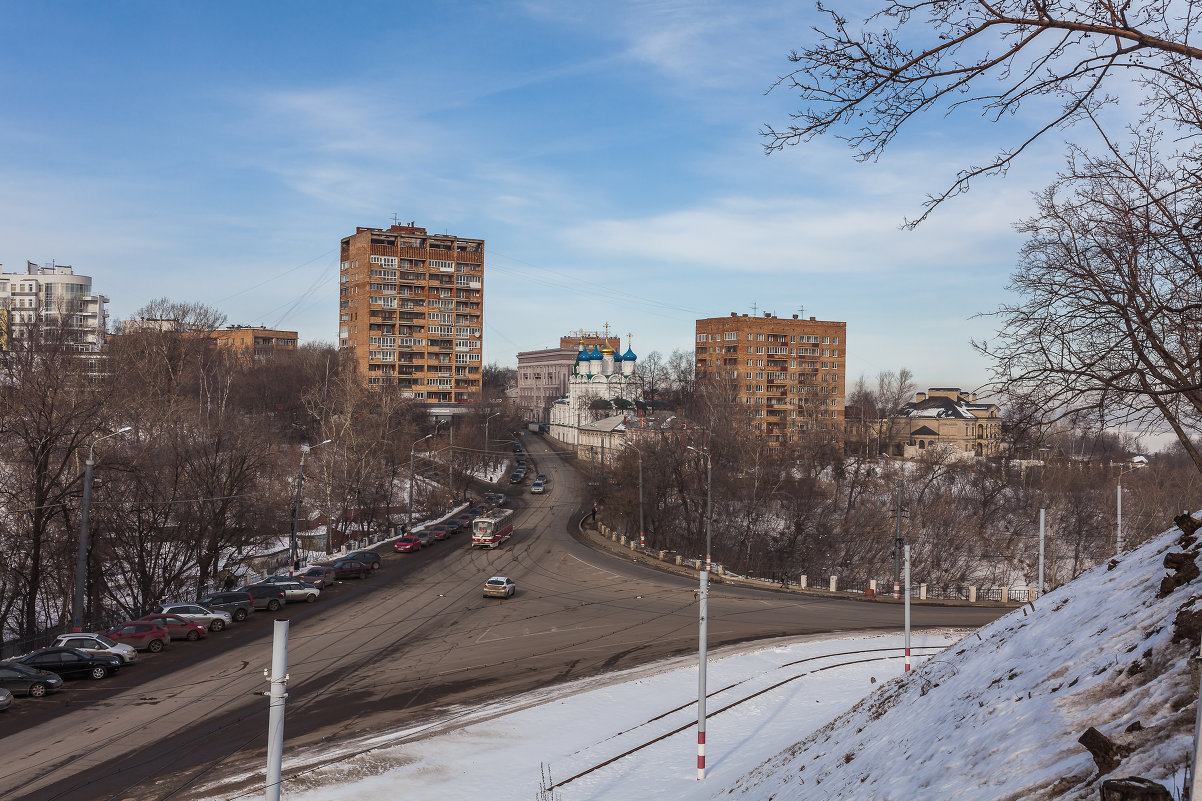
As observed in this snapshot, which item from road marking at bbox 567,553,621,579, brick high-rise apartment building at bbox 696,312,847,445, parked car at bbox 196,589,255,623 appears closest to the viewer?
parked car at bbox 196,589,255,623

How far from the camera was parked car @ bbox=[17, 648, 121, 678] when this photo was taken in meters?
22.4

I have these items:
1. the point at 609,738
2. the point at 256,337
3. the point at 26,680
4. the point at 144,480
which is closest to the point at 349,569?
the point at 144,480

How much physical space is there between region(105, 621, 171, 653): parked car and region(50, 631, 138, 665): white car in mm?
1221

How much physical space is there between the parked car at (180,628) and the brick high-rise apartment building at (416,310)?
77.4 m

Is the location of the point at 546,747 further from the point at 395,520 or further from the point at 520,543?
the point at 395,520

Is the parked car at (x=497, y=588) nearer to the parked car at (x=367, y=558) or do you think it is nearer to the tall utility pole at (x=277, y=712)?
the parked car at (x=367, y=558)

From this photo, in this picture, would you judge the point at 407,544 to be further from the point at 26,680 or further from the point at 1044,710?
the point at 1044,710

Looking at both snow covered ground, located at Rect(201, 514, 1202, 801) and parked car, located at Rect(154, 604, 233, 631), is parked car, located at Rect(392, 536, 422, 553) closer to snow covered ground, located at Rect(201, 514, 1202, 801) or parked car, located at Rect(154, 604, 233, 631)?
parked car, located at Rect(154, 604, 233, 631)

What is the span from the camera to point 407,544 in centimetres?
4738

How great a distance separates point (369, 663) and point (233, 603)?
9.27m

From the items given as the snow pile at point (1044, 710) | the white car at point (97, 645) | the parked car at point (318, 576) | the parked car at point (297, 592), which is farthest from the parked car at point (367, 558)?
the snow pile at point (1044, 710)

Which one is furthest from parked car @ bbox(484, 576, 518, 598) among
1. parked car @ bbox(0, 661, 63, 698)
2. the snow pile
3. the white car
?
the snow pile

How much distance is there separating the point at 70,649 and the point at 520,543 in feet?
101

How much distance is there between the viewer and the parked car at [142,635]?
84.1 feet
